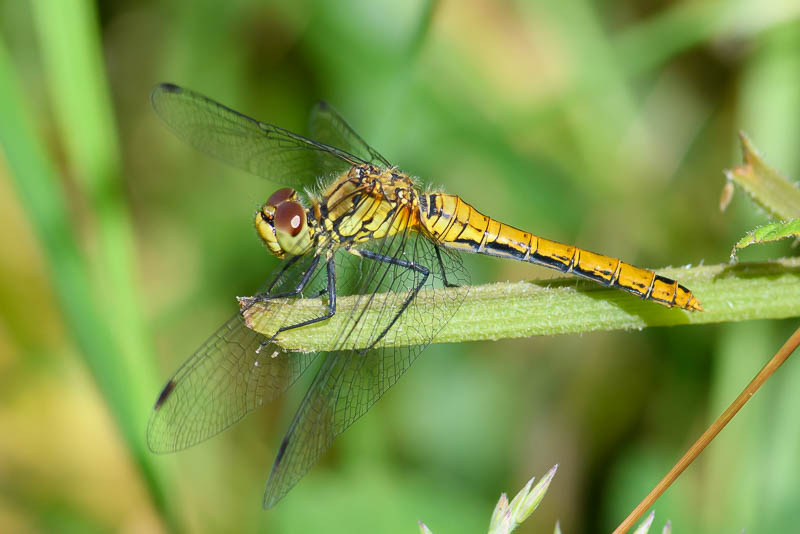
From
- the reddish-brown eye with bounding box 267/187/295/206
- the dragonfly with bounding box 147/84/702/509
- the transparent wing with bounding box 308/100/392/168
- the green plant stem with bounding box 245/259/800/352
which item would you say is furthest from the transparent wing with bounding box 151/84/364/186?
the green plant stem with bounding box 245/259/800/352

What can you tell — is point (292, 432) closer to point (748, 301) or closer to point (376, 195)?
point (376, 195)

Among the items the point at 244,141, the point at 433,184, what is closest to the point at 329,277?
the point at 244,141

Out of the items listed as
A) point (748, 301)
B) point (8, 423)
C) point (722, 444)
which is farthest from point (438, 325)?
point (8, 423)

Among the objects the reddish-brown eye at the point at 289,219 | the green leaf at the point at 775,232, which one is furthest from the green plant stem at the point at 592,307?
the reddish-brown eye at the point at 289,219

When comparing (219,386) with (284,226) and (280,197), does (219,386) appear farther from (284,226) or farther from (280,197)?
(280,197)

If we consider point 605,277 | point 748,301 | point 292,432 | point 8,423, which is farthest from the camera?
point 8,423

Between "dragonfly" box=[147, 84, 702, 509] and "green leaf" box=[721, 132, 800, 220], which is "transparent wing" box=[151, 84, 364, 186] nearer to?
"dragonfly" box=[147, 84, 702, 509]
